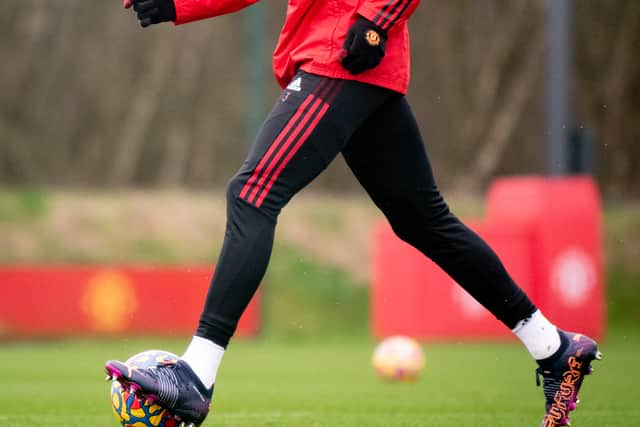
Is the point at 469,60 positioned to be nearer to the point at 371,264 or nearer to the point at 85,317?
the point at 371,264

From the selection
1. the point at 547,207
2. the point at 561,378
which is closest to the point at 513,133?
the point at 547,207

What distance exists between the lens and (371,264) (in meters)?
13.3

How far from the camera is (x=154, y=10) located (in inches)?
137

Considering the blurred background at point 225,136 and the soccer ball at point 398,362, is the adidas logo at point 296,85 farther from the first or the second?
the blurred background at point 225,136

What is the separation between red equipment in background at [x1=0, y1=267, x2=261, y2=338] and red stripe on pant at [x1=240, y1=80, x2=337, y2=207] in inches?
280

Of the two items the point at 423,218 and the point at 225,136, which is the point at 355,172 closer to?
the point at 423,218

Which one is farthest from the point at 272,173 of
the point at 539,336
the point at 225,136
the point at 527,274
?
the point at 225,136

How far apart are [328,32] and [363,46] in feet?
0.51

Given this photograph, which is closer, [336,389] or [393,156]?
→ [393,156]

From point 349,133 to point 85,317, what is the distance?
742 centimetres

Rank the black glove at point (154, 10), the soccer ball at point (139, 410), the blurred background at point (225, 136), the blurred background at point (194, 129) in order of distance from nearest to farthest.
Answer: the soccer ball at point (139, 410), the black glove at point (154, 10), the blurred background at point (225, 136), the blurred background at point (194, 129)

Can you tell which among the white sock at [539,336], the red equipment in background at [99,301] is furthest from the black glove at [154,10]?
the red equipment in background at [99,301]

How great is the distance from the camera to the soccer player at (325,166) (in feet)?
10.8

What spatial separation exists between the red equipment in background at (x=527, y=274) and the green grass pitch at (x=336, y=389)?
0.28 meters
